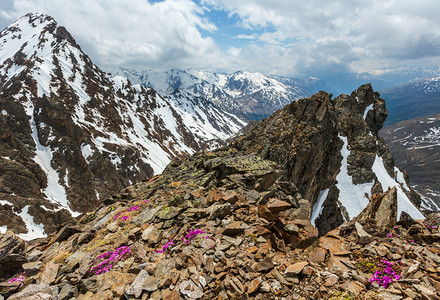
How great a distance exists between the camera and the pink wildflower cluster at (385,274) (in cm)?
661

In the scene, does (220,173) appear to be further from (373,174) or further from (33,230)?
(33,230)

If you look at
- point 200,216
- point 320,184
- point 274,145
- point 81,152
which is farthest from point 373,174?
point 81,152

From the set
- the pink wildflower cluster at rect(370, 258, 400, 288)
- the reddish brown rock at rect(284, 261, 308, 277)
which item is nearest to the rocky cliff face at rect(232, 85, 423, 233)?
the pink wildflower cluster at rect(370, 258, 400, 288)

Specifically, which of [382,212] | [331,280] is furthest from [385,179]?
[331,280]

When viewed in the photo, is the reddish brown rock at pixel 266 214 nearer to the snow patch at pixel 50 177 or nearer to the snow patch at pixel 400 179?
the snow patch at pixel 400 179

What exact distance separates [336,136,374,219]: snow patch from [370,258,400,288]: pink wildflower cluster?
47977 mm

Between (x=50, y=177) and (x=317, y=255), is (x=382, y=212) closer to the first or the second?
(x=317, y=255)

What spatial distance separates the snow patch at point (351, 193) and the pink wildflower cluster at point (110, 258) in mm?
51368

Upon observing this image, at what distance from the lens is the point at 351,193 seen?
171 feet

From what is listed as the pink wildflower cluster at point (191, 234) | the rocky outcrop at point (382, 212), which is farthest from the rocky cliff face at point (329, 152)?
the pink wildflower cluster at point (191, 234)

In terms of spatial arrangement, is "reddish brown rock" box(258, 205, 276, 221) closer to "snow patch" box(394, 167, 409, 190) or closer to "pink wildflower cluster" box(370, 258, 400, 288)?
"pink wildflower cluster" box(370, 258, 400, 288)

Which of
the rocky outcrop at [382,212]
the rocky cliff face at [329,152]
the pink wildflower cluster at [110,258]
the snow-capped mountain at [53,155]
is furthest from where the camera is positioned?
the snow-capped mountain at [53,155]

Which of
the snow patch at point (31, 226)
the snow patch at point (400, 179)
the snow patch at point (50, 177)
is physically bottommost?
the snow patch at point (400, 179)

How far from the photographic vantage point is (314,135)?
1369 inches
